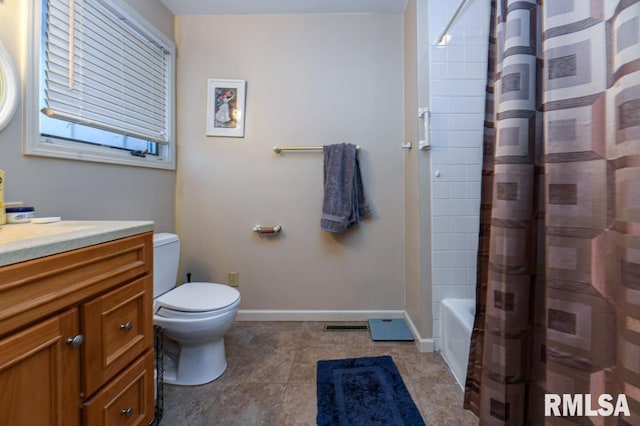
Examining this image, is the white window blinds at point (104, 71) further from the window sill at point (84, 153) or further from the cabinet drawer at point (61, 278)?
the cabinet drawer at point (61, 278)

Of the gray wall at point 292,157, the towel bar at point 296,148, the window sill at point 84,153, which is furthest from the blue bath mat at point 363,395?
the window sill at point 84,153

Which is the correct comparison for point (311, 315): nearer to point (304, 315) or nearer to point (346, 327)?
point (304, 315)

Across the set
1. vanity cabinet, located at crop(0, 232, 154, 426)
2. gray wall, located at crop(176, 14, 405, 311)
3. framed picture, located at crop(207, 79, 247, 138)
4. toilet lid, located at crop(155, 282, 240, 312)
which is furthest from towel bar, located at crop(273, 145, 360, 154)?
vanity cabinet, located at crop(0, 232, 154, 426)

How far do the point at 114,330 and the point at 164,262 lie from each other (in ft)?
2.52

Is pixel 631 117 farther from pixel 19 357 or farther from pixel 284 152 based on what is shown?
pixel 284 152

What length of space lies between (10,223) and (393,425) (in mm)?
1689

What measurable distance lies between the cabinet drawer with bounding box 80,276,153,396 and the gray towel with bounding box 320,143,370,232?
120 cm

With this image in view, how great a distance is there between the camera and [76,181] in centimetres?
129

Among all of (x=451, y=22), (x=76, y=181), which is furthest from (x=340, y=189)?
(x=76, y=181)

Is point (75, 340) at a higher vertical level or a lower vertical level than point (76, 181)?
lower

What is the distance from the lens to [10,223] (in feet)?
3.12

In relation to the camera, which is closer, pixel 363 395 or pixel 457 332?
pixel 363 395

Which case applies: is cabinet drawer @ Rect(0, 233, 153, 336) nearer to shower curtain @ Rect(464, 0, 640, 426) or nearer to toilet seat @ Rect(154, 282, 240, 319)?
toilet seat @ Rect(154, 282, 240, 319)

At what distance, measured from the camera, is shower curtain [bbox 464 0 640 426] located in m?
0.48
